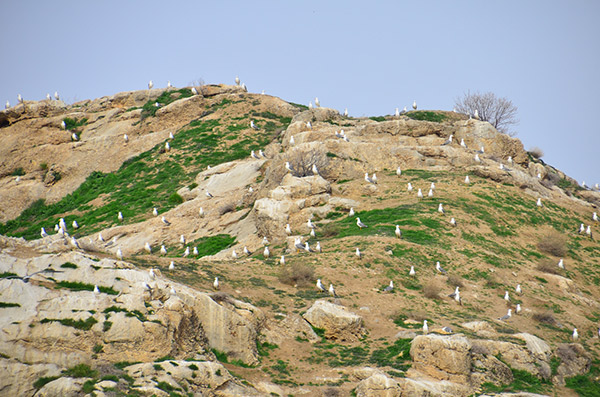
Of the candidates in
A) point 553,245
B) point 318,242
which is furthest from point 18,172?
point 553,245

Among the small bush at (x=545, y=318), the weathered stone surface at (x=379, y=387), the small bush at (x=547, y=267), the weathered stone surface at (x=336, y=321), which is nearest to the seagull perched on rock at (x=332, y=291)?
the weathered stone surface at (x=336, y=321)

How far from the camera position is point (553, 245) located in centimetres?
4119

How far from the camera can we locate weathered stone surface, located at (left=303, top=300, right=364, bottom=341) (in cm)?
2752

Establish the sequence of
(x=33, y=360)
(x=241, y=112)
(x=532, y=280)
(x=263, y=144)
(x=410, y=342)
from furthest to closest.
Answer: (x=241, y=112)
(x=263, y=144)
(x=532, y=280)
(x=410, y=342)
(x=33, y=360)

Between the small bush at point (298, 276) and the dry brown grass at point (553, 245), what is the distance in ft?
57.0

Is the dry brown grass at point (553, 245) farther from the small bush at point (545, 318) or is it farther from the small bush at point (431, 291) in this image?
the small bush at point (431, 291)

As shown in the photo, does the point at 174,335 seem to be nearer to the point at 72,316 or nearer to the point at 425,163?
the point at 72,316

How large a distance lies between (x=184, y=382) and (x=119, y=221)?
35384mm

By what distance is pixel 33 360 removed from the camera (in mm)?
19672

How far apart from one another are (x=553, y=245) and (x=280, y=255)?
1794cm

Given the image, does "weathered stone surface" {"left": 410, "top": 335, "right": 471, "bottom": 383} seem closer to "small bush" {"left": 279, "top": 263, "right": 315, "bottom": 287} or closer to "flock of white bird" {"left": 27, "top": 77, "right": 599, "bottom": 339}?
"flock of white bird" {"left": 27, "top": 77, "right": 599, "bottom": 339}

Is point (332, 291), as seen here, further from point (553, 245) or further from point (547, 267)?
point (553, 245)

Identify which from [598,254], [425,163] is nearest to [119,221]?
[425,163]

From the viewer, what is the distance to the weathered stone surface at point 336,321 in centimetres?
2752
